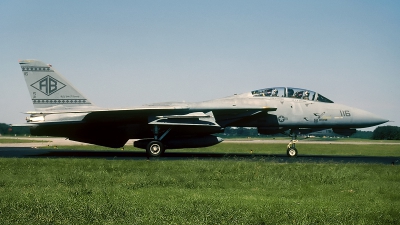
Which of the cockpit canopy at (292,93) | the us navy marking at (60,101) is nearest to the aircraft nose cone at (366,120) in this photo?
the cockpit canopy at (292,93)

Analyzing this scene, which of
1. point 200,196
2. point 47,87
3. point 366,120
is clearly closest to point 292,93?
point 366,120

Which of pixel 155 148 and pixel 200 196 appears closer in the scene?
pixel 200 196

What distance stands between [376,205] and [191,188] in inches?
133

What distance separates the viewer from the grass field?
5.00 metres

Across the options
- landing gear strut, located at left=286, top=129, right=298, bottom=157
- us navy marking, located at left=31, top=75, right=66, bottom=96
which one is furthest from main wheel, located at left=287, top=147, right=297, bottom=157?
us navy marking, located at left=31, top=75, right=66, bottom=96

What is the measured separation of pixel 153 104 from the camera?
719 inches

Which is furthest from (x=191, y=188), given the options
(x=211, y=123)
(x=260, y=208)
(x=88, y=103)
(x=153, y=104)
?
(x=88, y=103)

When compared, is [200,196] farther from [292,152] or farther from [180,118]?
[292,152]

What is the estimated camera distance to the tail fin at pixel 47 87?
57.8ft

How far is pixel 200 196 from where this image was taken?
6426mm

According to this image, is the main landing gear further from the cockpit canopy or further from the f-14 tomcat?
the cockpit canopy

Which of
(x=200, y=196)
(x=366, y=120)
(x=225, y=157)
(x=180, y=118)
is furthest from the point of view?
(x=366, y=120)

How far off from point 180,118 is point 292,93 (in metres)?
5.52

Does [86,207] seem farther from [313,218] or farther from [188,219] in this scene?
[313,218]
